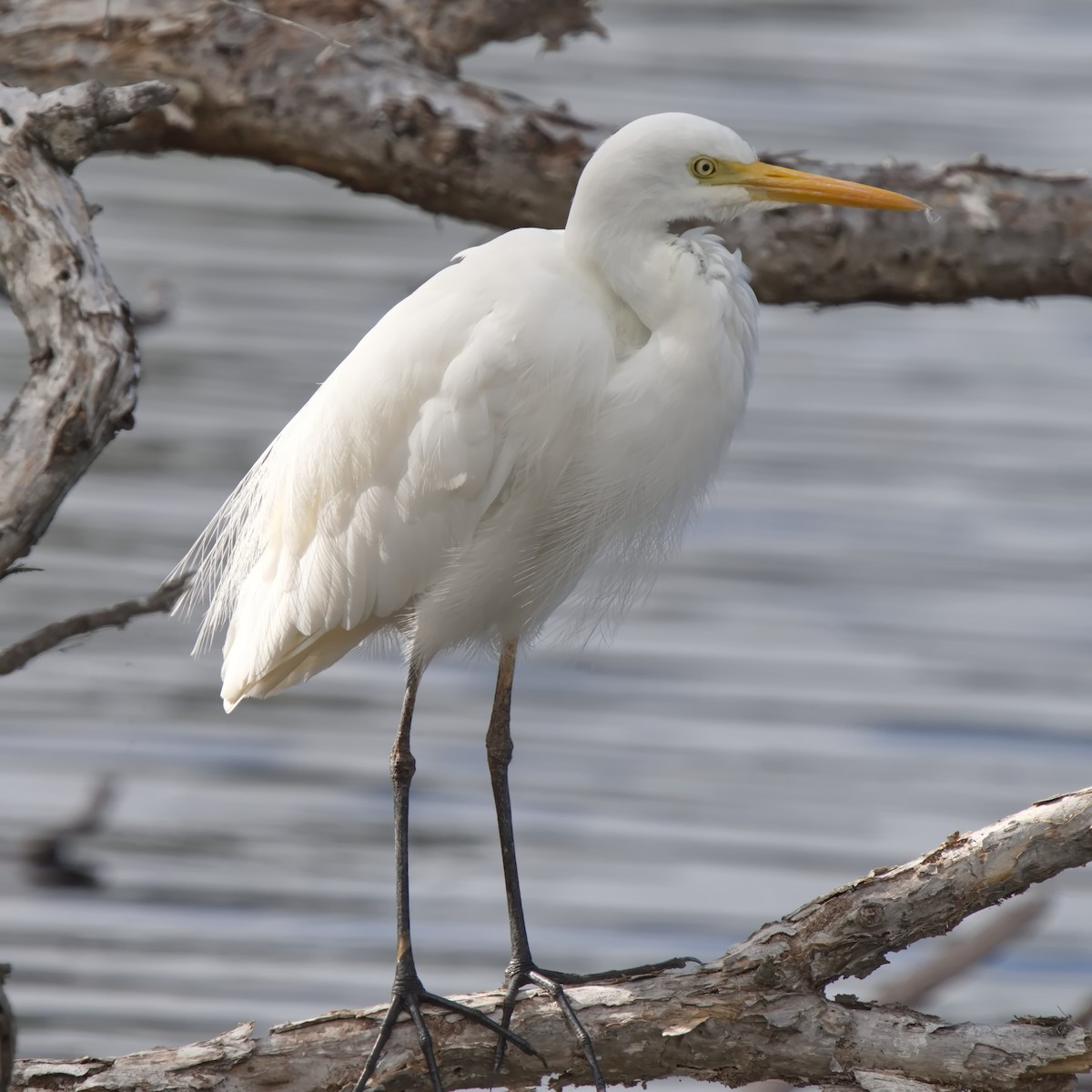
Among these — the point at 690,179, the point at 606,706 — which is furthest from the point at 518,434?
the point at 606,706

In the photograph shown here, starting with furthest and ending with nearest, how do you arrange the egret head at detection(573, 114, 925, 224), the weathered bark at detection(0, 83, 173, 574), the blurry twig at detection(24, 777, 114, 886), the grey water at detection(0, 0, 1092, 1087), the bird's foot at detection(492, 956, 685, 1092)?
the blurry twig at detection(24, 777, 114, 886)
the grey water at detection(0, 0, 1092, 1087)
the egret head at detection(573, 114, 925, 224)
the bird's foot at detection(492, 956, 685, 1092)
the weathered bark at detection(0, 83, 173, 574)

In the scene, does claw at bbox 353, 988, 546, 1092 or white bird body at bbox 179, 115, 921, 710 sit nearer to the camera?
claw at bbox 353, 988, 546, 1092

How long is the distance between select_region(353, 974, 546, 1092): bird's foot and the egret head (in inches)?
44.5

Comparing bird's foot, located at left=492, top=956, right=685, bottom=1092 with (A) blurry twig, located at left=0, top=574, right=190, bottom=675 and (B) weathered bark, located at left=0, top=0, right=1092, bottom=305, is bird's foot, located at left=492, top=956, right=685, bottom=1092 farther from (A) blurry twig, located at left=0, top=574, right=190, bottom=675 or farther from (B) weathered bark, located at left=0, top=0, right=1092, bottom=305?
(B) weathered bark, located at left=0, top=0, right=1092, bottom=305

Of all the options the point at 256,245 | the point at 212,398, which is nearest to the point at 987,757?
the point at 212,398

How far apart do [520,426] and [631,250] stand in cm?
30

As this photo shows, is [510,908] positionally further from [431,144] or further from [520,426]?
[431,144]

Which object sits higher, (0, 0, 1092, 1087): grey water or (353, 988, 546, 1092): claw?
(353, 988, 546, 1092): claw

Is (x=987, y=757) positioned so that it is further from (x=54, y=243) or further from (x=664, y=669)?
(x=54, y=243)

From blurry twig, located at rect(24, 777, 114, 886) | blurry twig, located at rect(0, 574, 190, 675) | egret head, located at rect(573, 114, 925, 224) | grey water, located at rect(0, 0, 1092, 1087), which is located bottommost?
blurry twig, located at rect(24, 777, 114, 886)

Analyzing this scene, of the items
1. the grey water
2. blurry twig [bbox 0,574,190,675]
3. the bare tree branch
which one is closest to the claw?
blurry twig [bbox 0,574,190,675]

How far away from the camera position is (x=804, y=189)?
8.64 feet

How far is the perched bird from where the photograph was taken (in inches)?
103

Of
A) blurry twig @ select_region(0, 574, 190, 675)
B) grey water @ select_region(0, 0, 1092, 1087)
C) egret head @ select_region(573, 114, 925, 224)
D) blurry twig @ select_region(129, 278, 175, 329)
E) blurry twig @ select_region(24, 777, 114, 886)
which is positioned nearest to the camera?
blurry twig @ select_region(0, 574, 190, 675)
